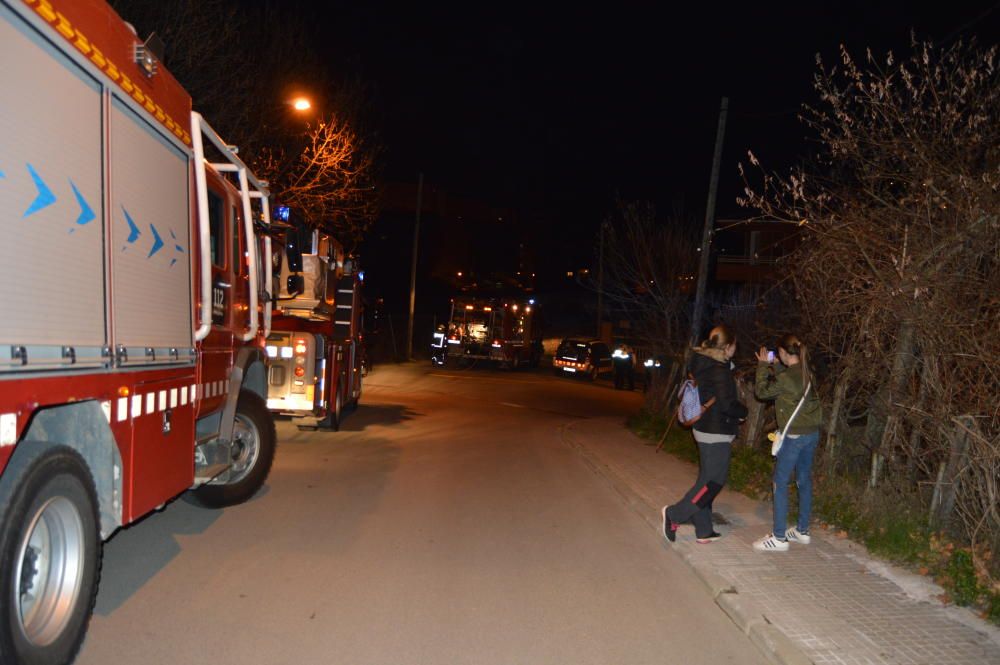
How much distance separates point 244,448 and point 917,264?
656cm

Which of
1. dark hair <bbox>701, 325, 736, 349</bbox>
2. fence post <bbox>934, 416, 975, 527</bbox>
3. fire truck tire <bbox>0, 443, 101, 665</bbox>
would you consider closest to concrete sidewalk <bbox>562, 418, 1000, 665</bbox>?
fence post <bbox>934, 416, 975, 527</bbox>

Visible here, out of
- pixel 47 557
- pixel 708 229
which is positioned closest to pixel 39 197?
pixel 47 557

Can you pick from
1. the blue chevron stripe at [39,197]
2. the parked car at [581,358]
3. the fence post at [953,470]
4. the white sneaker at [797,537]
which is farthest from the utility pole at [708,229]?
the parked car at [581,358]

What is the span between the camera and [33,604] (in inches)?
154

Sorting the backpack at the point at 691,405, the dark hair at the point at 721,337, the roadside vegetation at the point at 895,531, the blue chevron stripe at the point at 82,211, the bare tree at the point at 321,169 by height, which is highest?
the bare tree at the point at 321,169

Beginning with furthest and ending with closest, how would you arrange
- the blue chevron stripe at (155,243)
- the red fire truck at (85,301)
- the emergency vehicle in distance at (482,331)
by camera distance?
the emergency vehicle in distance at (482,331) < the blue chevron stripe at (155,243) < the red fire truck at (85,301)

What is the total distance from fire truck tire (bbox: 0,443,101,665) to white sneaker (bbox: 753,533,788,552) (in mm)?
5100

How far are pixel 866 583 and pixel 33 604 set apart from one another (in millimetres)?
5541

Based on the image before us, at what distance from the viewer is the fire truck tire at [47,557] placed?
3449 mm

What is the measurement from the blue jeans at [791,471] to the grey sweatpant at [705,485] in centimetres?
46

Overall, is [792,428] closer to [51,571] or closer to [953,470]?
[953,470]

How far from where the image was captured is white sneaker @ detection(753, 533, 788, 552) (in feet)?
21.9

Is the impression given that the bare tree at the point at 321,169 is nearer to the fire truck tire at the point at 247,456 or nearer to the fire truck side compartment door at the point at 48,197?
the fire truck tire at the point at 247,456

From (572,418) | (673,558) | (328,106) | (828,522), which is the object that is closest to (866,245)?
(828,522)
